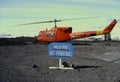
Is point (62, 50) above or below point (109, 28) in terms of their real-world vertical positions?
below

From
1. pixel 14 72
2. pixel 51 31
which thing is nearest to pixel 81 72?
pixel 14 72

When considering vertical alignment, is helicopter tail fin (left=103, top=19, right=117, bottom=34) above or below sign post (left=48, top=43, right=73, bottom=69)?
above

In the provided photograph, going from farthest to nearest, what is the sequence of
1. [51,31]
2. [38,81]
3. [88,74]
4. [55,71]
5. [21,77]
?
[51,31], [55,71], [88,74], [21,77], [38,81]

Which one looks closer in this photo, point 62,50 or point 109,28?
point 62,50

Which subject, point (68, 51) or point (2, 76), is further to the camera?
point (68, 51)

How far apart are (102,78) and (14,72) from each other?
168 inches

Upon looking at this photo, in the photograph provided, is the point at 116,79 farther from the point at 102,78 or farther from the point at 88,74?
the point at 88,74

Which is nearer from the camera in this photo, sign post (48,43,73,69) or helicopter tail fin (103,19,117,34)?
sign post (48,43,73,69)

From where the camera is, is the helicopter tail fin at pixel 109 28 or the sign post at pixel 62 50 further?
the helicopter tail fin at pixel 109 28

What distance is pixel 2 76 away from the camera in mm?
14875

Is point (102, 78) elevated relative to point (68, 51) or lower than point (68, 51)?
lower

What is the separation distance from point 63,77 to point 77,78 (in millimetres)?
665

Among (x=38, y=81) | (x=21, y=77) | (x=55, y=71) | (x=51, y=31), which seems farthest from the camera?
(x=51, y=31)

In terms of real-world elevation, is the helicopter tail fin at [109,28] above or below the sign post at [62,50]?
above
